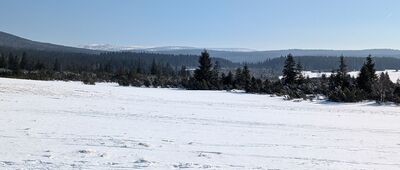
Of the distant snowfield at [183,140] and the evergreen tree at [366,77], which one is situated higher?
the evergreen tree at [366,77]

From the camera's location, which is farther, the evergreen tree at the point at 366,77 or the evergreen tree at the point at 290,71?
the evergreen tree at the point at 290,71

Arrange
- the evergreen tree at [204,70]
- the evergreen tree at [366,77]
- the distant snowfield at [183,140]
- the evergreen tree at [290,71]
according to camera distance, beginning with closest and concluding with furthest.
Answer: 1. the distant snowfield at [183,140]
2. the evergreen tree at [366,77]
3. the evergreen tree at [290,71]
4. the evergreen tree at [204,70]

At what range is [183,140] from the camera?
34.1 ft

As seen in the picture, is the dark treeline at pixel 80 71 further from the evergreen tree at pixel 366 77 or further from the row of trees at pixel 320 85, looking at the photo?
the evergreen tree at pixel 366 77

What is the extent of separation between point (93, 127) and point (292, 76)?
113 ft

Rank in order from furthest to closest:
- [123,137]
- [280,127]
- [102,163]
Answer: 1. [280,127]
2. [123,137]
3. [102,163]

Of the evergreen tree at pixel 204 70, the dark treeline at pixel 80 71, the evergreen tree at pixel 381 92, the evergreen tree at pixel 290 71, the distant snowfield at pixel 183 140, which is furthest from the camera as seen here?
the dark treeline at pixel 80 71

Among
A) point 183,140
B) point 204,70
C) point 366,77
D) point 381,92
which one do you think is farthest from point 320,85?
point 183,140

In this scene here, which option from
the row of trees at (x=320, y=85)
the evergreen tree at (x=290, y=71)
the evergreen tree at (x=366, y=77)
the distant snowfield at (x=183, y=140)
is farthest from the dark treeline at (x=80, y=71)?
the distant snowfield at (x=183, y=140)

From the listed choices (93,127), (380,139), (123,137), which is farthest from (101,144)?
(380,139)

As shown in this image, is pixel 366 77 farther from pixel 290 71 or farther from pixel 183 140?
pixel 183 140

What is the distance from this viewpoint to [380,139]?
11.7 m

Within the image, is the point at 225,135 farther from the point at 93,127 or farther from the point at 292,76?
the point at 292,76

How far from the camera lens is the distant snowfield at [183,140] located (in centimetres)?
808
